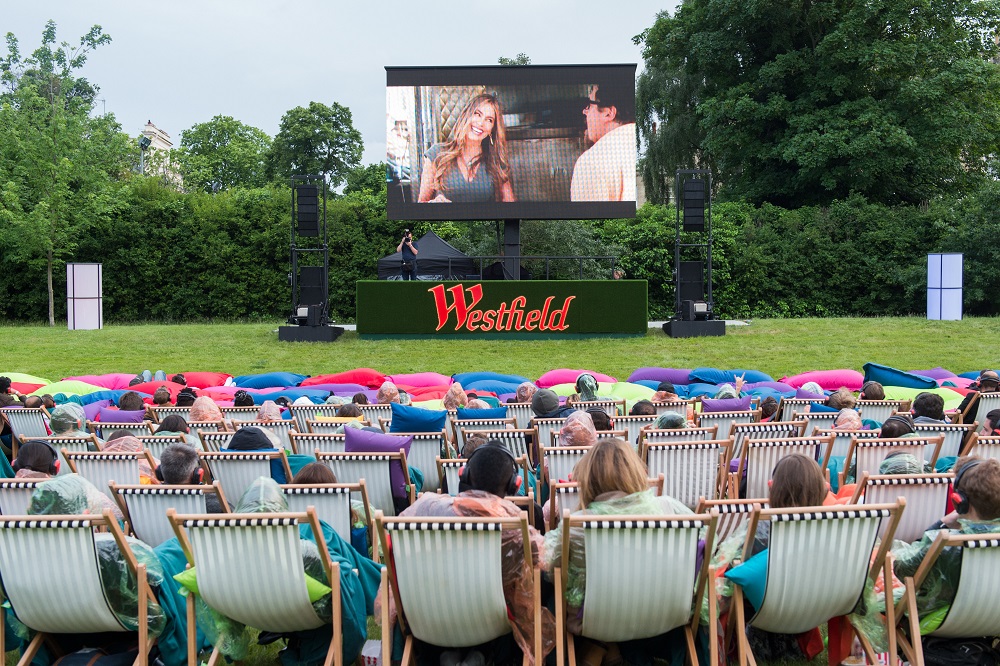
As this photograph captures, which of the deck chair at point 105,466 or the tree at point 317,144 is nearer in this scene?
the deck chair at point 105,466

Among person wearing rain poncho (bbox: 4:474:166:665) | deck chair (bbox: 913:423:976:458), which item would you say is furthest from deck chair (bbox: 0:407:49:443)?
deck chair (bbox: 913:423:976:458)

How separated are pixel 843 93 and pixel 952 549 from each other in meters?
28.5

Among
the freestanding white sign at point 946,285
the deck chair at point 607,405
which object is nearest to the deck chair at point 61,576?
the deck chair at point 607,405

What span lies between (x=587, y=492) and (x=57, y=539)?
5.83 ft

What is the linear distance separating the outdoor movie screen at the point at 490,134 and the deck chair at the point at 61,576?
50.4 feet

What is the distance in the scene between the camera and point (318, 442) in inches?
218

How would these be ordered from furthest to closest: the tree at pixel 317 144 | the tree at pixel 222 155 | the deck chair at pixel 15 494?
the tree at pixel 222 155, the tree at pixel 317 144, the deck chair at pixel 15 494

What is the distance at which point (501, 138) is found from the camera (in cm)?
1844

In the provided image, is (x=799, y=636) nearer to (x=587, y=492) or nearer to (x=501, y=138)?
(x=587, y=492)

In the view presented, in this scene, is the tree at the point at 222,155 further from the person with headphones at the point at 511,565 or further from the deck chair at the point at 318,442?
the person with headphones at the point at 511,565

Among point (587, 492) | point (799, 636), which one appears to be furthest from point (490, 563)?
point (799, 636)

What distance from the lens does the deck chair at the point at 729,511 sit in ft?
11.2

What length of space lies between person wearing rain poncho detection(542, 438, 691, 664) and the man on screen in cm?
1542

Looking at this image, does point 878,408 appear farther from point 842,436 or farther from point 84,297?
point 84,297
